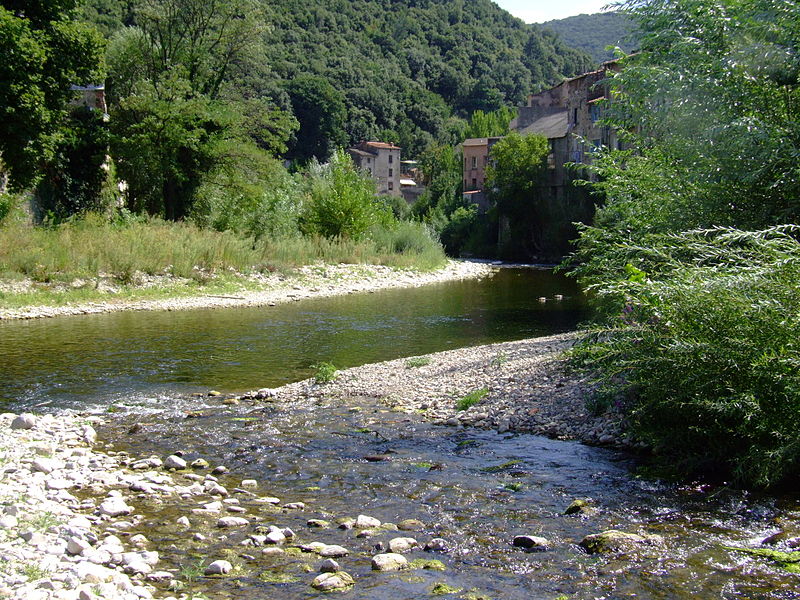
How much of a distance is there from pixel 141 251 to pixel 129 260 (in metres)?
1.06

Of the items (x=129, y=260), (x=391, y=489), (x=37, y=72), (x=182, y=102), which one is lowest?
(x=391, y=489)

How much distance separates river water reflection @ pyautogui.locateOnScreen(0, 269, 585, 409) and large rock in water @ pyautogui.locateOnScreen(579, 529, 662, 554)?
8.86 metres

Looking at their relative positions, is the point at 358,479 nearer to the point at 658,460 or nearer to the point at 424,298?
the point at 658,460

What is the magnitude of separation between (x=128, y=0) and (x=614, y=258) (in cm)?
6566

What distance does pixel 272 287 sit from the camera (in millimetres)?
31656

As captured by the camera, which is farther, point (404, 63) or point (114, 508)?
point (404, 63)

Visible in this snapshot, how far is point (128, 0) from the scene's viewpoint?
65062 millimetres

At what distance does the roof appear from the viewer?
62875mm

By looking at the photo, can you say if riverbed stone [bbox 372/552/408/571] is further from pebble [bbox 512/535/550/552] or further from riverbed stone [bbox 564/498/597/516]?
riverbed stone [bbox 564/498/597/516]


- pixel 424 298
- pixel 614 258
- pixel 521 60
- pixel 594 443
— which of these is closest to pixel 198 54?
pixel 424 298

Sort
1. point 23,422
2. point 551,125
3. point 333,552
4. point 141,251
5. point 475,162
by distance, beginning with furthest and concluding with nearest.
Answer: point 475,162, point 551,125, point 141,251, point 23,422, point 333,552

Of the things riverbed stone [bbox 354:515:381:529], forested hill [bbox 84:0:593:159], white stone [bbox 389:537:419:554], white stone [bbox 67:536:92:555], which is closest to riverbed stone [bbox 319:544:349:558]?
white stone [bbox 389:537:419:554]

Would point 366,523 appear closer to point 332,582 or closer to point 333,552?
point 333,552

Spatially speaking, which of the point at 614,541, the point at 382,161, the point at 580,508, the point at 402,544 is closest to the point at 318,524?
the point at 402,544
